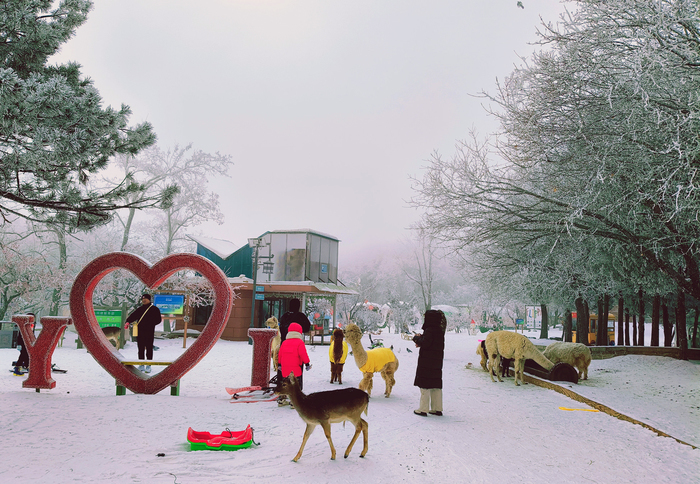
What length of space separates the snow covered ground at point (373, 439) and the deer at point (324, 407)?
34 centimetres

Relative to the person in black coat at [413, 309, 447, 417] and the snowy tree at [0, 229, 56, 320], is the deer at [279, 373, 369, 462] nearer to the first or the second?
the person in black coat at [413, 309, 447, 417]

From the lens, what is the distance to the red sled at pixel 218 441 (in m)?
4.69

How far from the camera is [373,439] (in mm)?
5297

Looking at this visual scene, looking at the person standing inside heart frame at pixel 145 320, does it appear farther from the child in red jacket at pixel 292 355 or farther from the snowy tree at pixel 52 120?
the child in red jacket at pixel 292 355

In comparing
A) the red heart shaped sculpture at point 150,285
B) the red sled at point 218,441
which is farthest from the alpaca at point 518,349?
the red sled at point 218,441

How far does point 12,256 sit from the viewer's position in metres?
19.2

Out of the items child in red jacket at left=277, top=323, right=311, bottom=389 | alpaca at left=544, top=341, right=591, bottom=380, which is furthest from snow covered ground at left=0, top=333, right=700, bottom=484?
alpaca at left=544, top=341, right=591, bottom=380

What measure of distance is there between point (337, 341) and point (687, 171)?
22.8 ft

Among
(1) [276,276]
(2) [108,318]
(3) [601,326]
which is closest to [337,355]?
(2) [108,318]

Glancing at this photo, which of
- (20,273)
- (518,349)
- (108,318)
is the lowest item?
(108,318)

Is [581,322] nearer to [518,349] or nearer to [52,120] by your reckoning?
[518,349]

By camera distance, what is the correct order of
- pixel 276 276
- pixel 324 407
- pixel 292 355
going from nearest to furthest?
pixel 324 407 → pixel 292 355 → pixel 276 276

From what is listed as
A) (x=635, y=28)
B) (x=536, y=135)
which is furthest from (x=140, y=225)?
(x=635, y=28)

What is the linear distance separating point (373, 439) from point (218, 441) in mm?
1800
